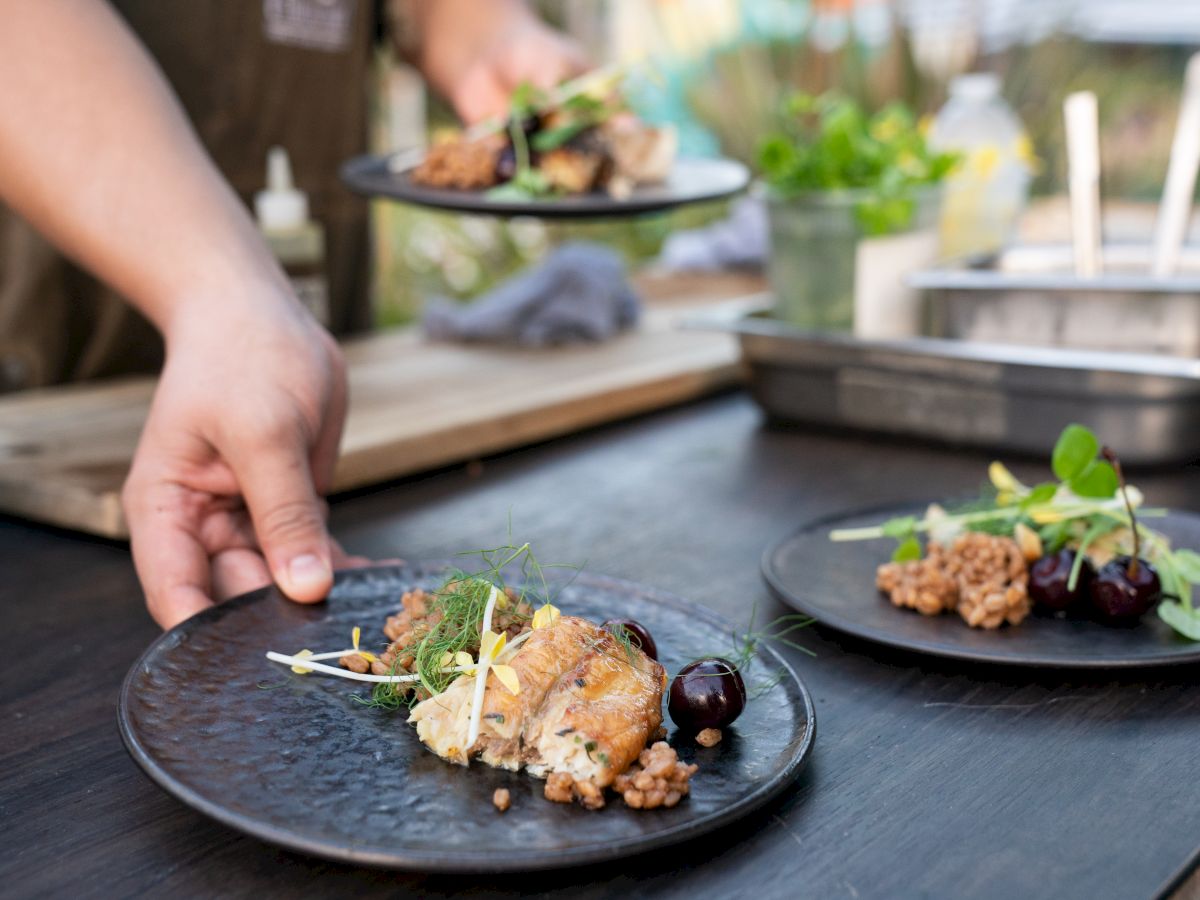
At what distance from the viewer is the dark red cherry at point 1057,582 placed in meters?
1.22

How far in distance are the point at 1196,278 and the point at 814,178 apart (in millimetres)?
574

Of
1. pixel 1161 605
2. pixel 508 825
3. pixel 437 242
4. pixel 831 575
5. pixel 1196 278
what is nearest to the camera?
pixel 508 825

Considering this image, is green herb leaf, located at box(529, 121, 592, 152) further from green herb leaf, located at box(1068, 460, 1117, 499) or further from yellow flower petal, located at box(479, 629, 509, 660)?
yellow flower petal, located at box(479, 629, 509, 660)

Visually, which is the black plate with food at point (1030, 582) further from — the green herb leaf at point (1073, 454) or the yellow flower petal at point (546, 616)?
the yellow flower petal at point (546, 616)

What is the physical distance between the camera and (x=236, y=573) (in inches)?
53.4

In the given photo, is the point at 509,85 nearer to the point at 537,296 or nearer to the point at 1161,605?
the point at 537,296

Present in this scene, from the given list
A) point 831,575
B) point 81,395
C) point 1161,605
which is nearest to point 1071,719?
point 1161,605

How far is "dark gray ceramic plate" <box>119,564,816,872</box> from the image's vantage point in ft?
2.65

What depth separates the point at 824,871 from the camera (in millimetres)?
866

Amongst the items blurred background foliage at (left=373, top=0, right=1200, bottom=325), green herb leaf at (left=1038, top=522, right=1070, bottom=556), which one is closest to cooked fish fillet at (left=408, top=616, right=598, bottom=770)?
green herb leaf at (left=1038, top=522, right=1070, bottom=556)

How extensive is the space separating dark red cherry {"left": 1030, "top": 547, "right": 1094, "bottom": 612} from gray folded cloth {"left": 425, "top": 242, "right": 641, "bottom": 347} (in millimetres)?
1400

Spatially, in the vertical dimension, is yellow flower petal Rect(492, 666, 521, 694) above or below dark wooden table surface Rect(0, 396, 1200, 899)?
above

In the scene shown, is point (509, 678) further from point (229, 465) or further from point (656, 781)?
point (229, 465)

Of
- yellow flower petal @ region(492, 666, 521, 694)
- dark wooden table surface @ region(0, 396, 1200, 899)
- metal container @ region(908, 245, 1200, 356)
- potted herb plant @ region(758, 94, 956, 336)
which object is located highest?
potted herb plant @ region(758, 94, 956, 336)
